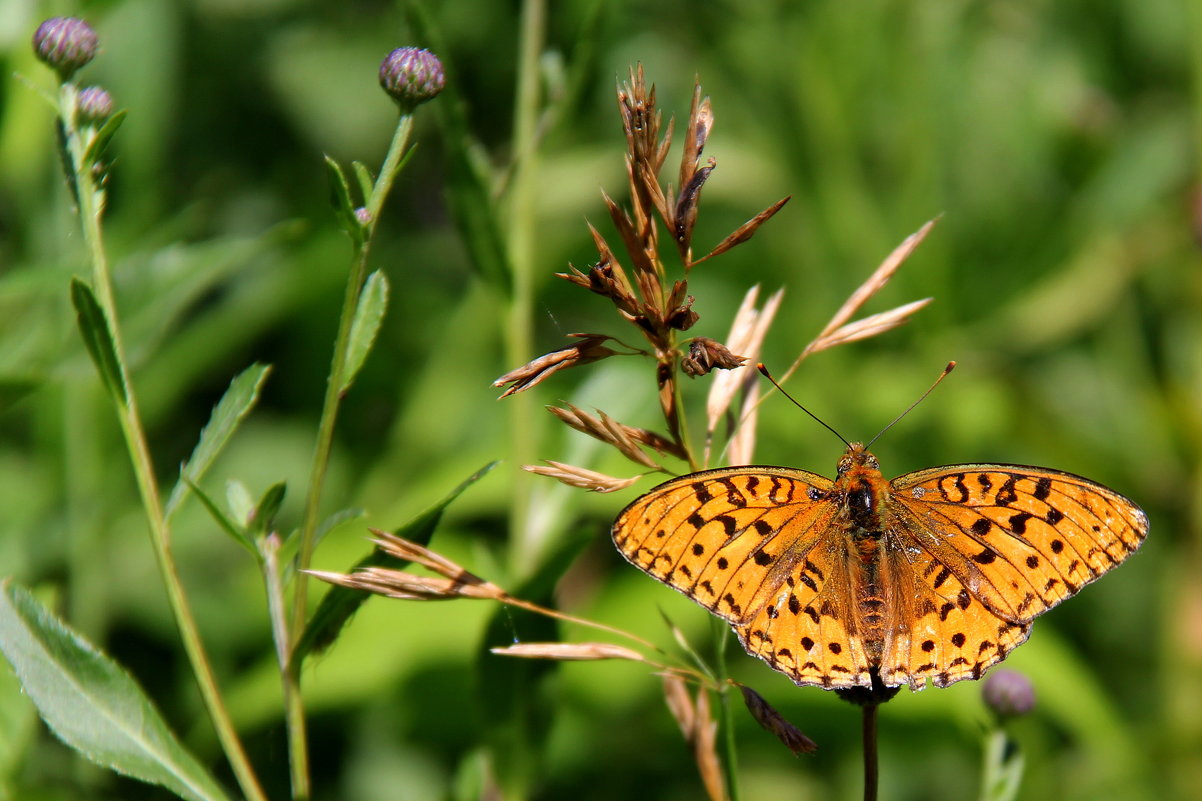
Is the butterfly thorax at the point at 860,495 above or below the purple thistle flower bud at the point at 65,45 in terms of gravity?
below

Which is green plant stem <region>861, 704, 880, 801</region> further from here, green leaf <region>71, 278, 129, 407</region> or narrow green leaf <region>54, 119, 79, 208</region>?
narrow green leaf <region>54, 119, 79, 208</region>

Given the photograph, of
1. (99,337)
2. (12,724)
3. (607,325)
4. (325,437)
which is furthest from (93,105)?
(607,325)

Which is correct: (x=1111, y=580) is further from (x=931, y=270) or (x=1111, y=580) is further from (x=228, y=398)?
(x=228, y=398)

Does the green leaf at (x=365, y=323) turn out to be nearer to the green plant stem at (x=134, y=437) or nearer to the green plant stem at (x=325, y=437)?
the green plant stem at (x=325, y=437)

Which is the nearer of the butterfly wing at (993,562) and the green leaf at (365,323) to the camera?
the green leaf at (365,323)

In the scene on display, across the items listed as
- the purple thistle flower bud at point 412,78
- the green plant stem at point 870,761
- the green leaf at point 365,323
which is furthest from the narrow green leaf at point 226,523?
the green plant stem at point 870,761
